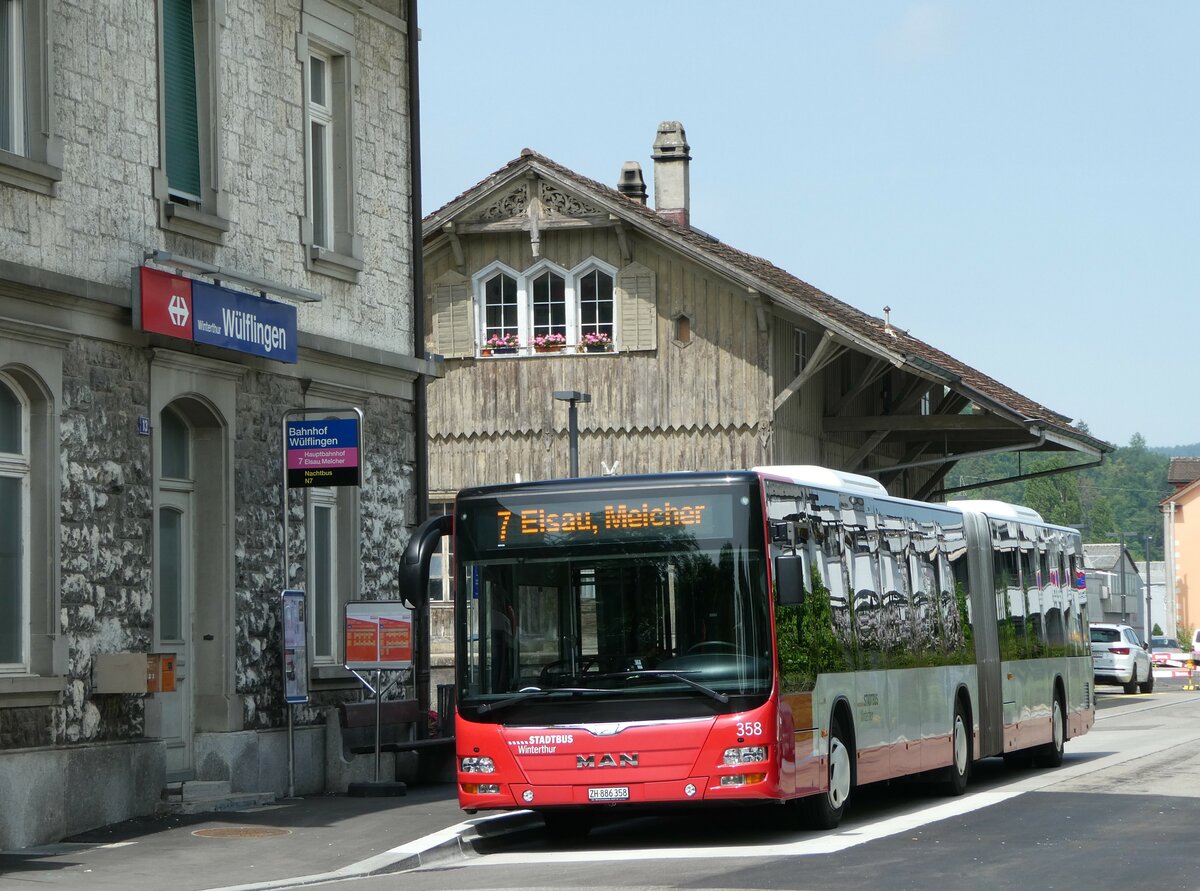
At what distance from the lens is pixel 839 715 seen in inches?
621

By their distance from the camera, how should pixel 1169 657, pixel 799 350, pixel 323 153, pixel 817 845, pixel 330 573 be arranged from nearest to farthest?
pixel 817 845 < pixel 330 573 < pixel 323 153 < pixel 799 350 < pixel 1169 657

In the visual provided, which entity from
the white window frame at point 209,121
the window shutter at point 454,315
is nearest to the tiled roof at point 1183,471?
the window shutter at point 454,315

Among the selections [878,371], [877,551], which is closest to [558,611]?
[877,551]

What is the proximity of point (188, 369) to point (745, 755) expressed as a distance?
6218mm

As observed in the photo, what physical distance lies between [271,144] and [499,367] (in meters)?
15.6

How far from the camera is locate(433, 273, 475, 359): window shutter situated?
1353 inches

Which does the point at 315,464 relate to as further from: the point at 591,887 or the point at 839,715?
the point at 591,887

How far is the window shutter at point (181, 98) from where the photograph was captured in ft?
57.5

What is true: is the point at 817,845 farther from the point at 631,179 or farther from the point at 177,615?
the point at 631,179

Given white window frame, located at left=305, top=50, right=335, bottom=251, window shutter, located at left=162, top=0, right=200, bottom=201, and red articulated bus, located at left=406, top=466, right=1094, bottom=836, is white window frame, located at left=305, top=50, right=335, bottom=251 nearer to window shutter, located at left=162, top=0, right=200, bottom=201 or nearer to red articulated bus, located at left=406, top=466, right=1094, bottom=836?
window shutter, located at left=162, top=0, right=200, bottom=201

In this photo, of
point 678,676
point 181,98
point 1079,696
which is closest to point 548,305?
point 1079,696

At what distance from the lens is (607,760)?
14.1 meters

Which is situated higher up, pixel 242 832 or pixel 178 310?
pixel 178 310

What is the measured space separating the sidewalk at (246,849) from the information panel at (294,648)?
1.25 m
